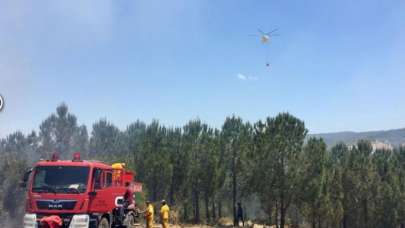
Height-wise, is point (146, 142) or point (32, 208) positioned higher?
point (146, 142)

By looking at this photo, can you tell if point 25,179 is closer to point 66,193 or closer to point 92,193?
point 66,193

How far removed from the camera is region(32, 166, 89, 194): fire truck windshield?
13320mm

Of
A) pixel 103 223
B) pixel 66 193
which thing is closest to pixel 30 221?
pixel 66 193

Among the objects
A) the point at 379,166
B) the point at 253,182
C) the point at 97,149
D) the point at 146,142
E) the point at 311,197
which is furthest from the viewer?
the point at 97,149

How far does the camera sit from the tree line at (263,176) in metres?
32.4

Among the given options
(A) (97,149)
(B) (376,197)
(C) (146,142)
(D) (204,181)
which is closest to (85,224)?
(D) (204,181)

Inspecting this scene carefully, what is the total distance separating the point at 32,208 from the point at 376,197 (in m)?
35.7

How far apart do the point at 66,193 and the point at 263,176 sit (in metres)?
22.3

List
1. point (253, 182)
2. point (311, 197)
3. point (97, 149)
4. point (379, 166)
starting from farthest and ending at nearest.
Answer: point (97, 149), point (379, 166), point (253, 182), point (311, 197)

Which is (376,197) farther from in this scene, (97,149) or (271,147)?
(97,149)

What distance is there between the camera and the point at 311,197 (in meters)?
31.7

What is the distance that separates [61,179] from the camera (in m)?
13.5


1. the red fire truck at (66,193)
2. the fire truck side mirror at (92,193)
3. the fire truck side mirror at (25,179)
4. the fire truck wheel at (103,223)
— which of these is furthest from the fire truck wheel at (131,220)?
the fire truck side mirror at (25,179)

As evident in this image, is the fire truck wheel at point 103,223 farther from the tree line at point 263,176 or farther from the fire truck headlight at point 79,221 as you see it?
the tree line at point 263,176
